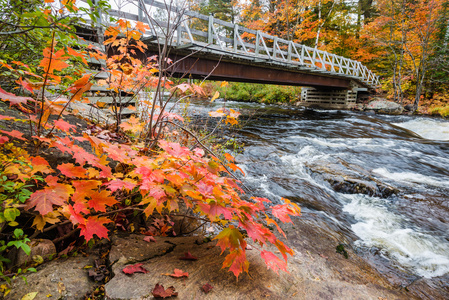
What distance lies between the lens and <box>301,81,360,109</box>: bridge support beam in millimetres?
20125

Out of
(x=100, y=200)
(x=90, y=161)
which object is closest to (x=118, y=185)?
(x=100, y=200)

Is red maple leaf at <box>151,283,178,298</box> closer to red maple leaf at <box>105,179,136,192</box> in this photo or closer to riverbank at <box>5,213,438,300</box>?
riverbank at <box>5,213,438,300</box>

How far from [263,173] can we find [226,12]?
112ft

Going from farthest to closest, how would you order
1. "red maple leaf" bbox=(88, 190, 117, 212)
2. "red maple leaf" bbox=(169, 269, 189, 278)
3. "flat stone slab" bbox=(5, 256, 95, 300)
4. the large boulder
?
the large boulder → "red maple leaf" bbox=(169, 269, 189, 278) → "red maple leaf" bbox=(88, 190, 117, 212) → "flat stone slab" bbox=(5, 256, 95, 300)

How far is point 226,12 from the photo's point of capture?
32.0 metres

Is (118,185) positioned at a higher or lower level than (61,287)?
higher

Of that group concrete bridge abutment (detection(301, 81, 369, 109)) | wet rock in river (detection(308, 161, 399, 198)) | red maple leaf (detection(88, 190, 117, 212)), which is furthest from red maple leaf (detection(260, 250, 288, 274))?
concrete bridge abutment (detection(301, 81, 369, 109))

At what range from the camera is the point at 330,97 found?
2155 centimetres

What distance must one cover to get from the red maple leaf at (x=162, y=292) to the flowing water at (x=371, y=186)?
2484mm

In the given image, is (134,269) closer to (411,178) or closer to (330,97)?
(411,178)

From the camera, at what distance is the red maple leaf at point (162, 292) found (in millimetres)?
1349

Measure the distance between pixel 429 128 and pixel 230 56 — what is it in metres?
11.5

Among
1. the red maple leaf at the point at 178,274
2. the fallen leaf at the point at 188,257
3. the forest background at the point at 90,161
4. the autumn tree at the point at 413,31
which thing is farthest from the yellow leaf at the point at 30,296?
the autumn tree at the point at 413,31

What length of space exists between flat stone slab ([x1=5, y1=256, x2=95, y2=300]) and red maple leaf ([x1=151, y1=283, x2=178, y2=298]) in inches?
17.4
